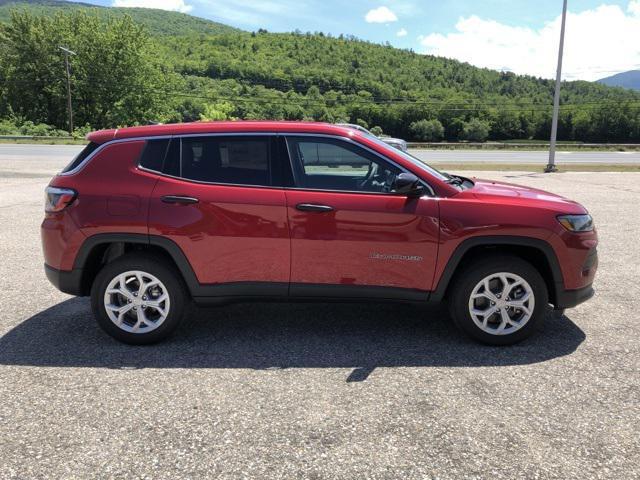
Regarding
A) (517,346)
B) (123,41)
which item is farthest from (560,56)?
(123,41)

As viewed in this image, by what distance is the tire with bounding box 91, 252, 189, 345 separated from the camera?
3885 mm

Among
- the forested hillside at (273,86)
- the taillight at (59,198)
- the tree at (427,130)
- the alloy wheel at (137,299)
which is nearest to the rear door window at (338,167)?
the alloy wheel at (137,299)

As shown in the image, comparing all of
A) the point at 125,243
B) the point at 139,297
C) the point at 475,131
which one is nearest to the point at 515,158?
the point at 125,243

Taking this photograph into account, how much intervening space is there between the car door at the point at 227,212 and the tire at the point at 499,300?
1.35 metres

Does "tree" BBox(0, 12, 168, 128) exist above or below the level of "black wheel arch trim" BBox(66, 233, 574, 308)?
above

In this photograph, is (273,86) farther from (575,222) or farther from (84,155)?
(575,222)

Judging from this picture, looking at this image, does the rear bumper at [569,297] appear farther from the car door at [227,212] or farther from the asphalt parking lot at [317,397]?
the car door at [227,212]

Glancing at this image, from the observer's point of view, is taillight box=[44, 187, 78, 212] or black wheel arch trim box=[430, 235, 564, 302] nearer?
black wheel arch trim box=[430, 235, 564, 302]

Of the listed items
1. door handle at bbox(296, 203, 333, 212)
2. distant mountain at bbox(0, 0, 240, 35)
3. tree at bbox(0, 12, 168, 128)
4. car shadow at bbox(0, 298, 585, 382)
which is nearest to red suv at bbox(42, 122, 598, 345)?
door handle at bbox(296, 203, 333, 212)

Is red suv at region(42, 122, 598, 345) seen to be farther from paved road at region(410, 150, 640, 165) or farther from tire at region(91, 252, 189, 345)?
paved road at region(410, 150, 640, 165)

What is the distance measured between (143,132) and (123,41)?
60.8 m

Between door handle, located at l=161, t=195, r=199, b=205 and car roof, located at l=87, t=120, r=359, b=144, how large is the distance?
0.53 m

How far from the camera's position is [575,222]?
3.89 meters

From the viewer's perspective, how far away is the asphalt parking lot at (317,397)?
256cm
